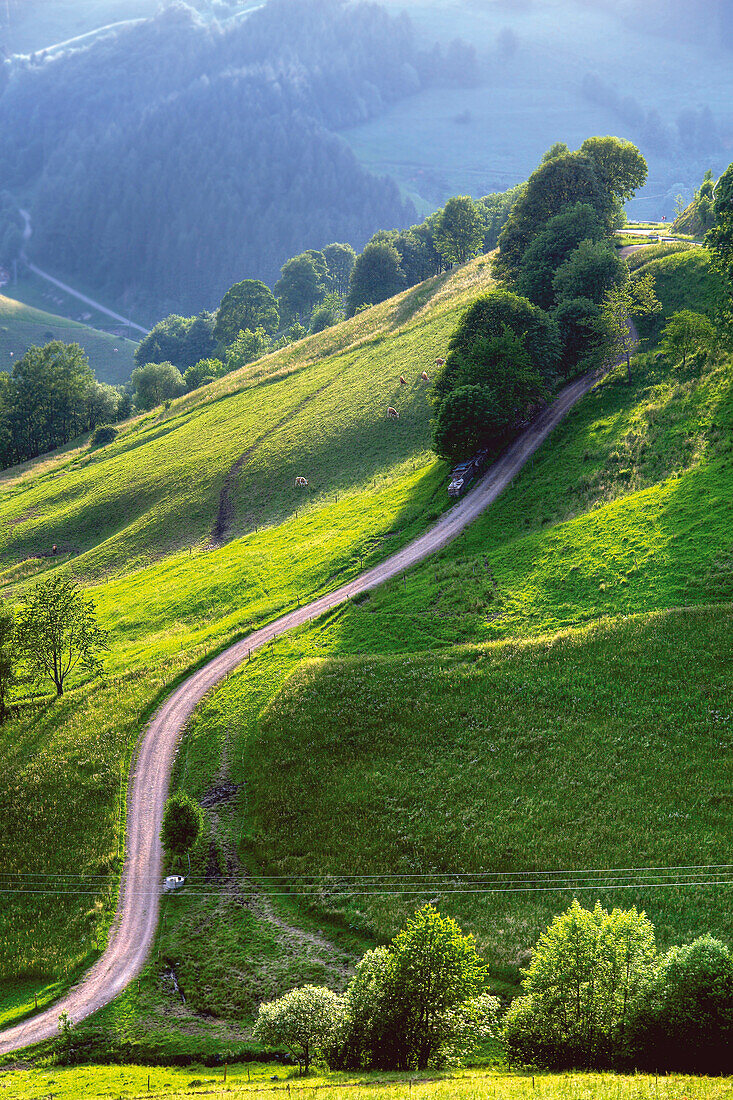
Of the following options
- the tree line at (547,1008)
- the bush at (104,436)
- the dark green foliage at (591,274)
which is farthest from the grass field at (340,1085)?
the bush at (104,436)

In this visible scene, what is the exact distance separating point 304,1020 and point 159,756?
2394cm

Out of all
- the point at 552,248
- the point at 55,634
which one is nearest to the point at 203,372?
the point at 552,248

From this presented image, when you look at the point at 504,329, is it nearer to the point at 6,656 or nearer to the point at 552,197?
the point at 552,197

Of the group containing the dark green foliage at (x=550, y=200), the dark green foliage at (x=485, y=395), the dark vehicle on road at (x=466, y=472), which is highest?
the dark green foliage at (x=550, y=200)

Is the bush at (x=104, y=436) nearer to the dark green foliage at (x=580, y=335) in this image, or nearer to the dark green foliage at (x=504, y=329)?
the dark green foliage at (x=504, y=329)

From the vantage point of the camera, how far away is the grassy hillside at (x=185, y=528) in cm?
4072

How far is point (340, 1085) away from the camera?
2233 cm

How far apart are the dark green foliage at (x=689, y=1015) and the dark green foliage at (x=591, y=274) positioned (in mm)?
67081

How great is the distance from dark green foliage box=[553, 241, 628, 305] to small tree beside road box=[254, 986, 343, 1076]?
70626 millimetres

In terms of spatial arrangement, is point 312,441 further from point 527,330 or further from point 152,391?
point 152,391

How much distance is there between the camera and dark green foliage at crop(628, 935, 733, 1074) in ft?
70.3

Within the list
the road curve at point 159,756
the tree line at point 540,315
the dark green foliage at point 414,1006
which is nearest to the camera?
the dark green foliage at point 414,1006

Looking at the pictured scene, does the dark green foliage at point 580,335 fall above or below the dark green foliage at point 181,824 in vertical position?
above

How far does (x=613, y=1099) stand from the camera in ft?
61.3
